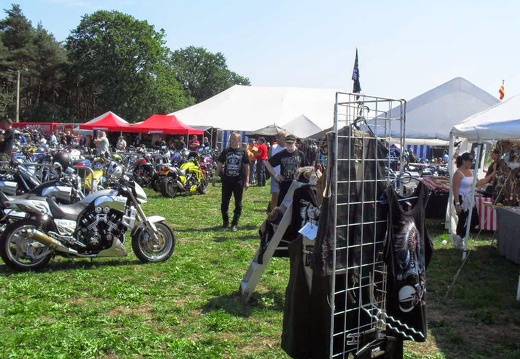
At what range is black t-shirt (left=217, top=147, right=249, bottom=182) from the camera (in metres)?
9.54

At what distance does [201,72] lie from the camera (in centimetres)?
9238

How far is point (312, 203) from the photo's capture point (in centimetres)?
504

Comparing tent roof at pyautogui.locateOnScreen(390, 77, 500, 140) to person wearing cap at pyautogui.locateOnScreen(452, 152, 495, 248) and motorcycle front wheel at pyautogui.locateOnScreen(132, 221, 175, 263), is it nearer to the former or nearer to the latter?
person wearing cap at pyautogui.locateOnScreen(452, 152, 495, 248)

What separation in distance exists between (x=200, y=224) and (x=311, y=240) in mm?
7069

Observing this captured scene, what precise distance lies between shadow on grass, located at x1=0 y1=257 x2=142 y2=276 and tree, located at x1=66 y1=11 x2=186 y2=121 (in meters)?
52.3

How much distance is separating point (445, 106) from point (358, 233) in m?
14.5

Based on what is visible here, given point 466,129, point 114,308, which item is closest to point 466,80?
point 466,129

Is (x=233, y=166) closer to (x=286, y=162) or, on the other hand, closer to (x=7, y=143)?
(x=286, y=162)

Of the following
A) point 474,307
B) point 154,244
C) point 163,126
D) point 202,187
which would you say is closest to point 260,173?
point 202,187

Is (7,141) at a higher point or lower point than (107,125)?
lower

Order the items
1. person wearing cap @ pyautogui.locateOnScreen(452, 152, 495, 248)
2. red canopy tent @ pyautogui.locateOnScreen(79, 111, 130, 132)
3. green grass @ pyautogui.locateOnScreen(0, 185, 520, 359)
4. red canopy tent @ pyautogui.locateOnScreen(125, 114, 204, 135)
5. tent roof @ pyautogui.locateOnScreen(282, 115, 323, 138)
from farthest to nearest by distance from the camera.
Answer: red canopy tent @ pyautogui.locateOnScreen(79, 111, 130, 132) → red canopy tent @ pyautogui.locateOnScreen(125, 114, 204, 135) → tent roof @ pyautogui.locateOnScreen(282, 115, 323, 138) → person wearing cap @ pyautogui.locateOnScreen(452, 152, 495, 248) → green grass @ pyautogui.locateOnScreen(0, 185, 520, 359)

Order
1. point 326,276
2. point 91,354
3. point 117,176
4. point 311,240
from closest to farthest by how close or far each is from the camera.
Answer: point 326,276 < point 311,240 < point 91,354 < point 117,176

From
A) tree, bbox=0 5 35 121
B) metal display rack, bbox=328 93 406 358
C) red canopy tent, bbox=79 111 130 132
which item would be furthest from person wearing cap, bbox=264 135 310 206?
tree, bbox=0 5 35 121

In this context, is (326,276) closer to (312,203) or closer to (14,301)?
(312,203)
